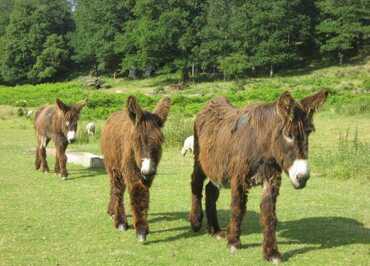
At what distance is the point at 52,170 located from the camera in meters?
16.0

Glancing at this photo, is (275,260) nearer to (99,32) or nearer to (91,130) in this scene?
(91,130)

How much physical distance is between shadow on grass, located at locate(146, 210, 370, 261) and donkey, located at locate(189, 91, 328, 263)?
26.9 inches

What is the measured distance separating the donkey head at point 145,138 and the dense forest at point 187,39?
190 feet

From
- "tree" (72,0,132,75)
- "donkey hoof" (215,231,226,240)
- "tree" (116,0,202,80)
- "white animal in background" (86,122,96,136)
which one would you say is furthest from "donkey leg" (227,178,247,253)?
"tree" (72,0,132,75)

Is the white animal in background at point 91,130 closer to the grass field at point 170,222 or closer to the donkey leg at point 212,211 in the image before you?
the grass field at point 170,222

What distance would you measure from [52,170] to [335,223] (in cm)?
921

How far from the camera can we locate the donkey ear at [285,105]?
666cm

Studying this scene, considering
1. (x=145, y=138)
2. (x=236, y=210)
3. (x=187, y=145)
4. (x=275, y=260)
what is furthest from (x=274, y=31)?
(x=275, y=260)

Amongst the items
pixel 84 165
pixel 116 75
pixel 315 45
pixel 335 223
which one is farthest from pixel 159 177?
pixel 116 75

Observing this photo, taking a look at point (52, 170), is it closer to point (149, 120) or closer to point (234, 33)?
point (149, 120)

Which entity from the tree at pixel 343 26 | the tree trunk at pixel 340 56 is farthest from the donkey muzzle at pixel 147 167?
the tree trunk at pixel 340 56

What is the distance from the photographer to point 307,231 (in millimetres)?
9047

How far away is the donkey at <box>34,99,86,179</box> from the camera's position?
1462cm

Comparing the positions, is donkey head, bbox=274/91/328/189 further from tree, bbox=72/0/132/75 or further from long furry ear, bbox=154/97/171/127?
tree, bbox=72/0/132/75
